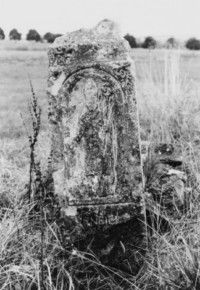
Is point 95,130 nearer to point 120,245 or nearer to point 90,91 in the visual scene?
point 90,91

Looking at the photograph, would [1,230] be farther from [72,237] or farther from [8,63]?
[8,63]

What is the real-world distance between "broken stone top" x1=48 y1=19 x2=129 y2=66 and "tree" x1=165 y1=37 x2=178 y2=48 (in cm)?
418

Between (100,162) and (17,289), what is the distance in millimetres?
921

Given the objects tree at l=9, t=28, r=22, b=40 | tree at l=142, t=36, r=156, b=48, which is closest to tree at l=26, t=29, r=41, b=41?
tree at l=9, t=28, r=22, b=40

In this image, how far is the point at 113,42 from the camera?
8.91 feet

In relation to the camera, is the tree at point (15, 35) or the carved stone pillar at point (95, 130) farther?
the tree at point (15, 35)

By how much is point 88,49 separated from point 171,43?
497 centimetres

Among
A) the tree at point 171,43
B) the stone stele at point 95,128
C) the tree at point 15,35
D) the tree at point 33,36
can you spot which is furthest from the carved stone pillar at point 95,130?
the tree at point 33,36

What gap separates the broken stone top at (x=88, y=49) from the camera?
2.71 m

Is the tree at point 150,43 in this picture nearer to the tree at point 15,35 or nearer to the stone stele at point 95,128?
the stone stele at point 95,128

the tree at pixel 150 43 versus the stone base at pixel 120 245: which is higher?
the tree at pixel 150 43

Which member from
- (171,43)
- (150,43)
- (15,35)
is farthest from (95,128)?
(15,35)

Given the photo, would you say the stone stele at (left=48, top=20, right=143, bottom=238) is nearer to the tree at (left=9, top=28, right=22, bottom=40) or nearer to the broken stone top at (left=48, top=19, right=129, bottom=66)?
the broken stone top at (left=48, top=19, right=129, bottom=66)

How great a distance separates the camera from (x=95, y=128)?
283 centimetres
